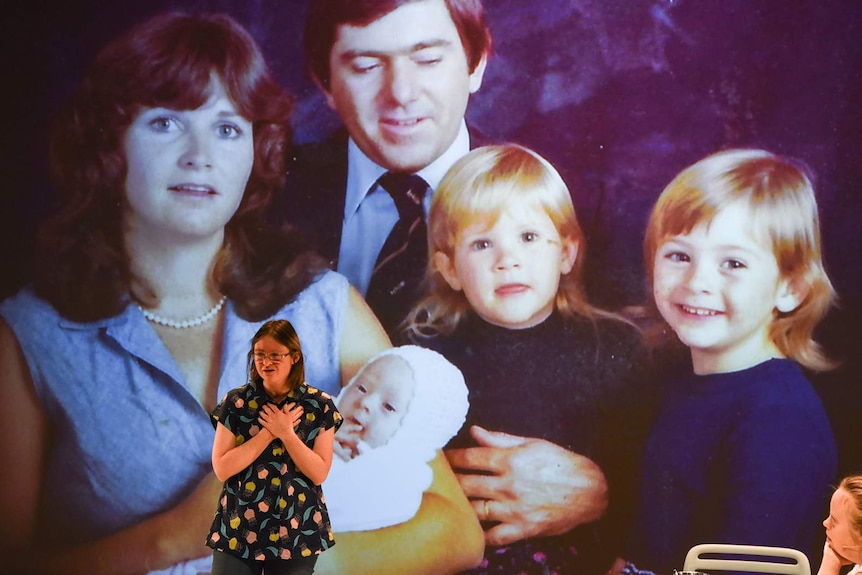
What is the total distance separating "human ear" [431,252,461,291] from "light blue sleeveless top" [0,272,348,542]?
36 centimetres

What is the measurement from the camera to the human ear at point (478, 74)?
12.5 feet

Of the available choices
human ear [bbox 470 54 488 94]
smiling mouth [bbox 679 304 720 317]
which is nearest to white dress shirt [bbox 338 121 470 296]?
human ear [bbox 470 54 488 94]

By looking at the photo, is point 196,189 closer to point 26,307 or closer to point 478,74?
point 26,307

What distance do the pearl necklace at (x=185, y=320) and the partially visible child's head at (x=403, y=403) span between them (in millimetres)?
589

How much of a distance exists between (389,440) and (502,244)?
0.84 meters

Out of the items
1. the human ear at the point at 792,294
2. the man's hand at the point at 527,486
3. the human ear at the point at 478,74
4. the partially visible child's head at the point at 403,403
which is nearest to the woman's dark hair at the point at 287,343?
the partially visible child's head at the point at 403,403

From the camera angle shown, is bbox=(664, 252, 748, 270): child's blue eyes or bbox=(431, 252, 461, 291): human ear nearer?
bbox=(664, 252, 748, 270): child's blue eyes

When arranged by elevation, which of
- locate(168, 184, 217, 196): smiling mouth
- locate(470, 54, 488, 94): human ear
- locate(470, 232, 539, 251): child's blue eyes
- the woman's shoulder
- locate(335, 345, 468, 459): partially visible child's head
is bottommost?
locate(335, 345, 468, 459): partially visible child's head

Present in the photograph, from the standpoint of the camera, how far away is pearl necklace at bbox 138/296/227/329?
3.87 m

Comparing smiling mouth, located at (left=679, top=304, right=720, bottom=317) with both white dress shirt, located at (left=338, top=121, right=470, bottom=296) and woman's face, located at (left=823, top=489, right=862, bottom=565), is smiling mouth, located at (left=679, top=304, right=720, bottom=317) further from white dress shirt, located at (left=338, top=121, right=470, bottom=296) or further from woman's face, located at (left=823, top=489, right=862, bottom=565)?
woman's face, located at (left=823, top=489, right=862, bottom=565)

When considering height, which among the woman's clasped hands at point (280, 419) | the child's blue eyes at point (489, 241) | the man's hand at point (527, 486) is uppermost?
the child's blue eyes at point (489, 241)

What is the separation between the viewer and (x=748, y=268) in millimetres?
3615

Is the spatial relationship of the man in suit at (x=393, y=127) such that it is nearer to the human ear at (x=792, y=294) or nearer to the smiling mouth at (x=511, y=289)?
the smiling mouth at (x=511, y=289)

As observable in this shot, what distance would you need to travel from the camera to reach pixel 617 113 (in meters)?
3.75
